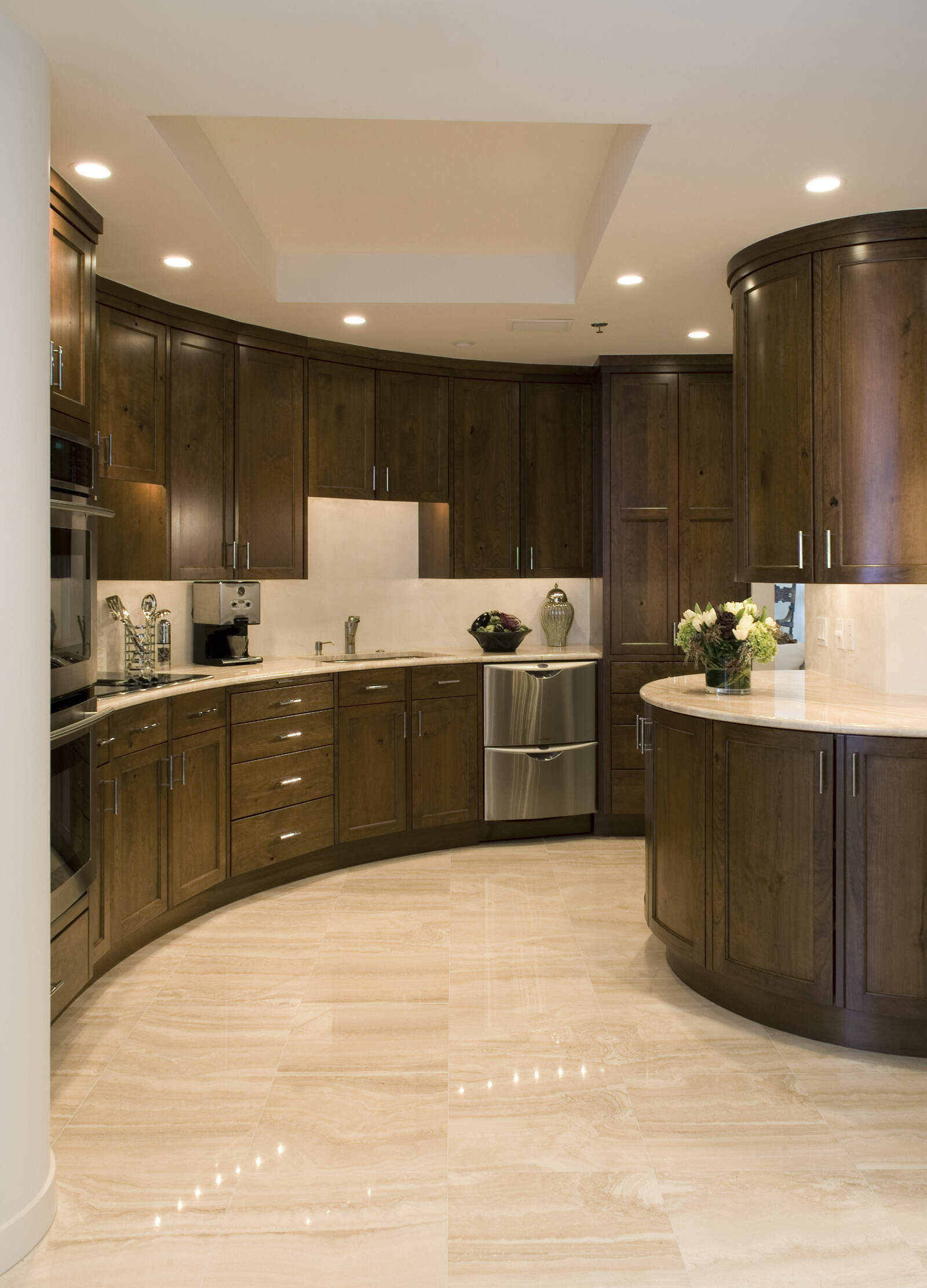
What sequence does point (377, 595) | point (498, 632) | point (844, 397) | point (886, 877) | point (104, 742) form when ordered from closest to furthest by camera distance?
1. point (886, 877)
2. point (104, 742)
3. point (844, 397)
4. point (498, 632)
5. point (377, 595)

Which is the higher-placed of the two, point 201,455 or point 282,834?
point 201,455

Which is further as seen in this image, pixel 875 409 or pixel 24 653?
pixel 875 409

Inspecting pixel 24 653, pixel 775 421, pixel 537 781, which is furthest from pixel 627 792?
pixel 24 653

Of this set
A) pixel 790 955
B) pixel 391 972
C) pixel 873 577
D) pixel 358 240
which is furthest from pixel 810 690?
pixel 358 240

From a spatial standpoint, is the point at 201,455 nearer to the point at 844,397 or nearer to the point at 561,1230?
the point at 844,397

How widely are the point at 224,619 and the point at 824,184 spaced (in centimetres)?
292

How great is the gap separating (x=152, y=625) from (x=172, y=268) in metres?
1.48

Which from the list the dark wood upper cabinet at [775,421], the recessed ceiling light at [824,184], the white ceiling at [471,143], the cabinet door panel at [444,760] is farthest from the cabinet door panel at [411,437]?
the recessed ceiling light at [824,184]

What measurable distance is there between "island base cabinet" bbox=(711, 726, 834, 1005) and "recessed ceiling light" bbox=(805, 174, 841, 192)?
1.62 m

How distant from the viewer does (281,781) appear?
432cm

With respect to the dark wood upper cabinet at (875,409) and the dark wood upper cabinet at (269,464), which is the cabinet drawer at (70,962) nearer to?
the dark wood upper cabinet at (269,464)

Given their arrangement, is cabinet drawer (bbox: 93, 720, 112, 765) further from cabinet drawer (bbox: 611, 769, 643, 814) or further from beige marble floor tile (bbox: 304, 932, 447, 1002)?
cabinet drawer (bbox: 611, 769, 643, 814)

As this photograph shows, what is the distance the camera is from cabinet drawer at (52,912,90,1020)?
105 inches

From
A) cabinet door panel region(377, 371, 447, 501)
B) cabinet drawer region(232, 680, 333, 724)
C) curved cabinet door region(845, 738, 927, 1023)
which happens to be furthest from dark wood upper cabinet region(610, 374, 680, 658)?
curved cabinet door region(845, 738, 927, 1023)
